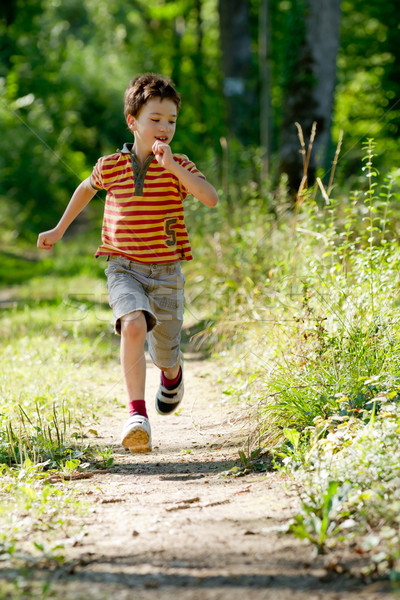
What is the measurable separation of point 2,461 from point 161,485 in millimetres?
874

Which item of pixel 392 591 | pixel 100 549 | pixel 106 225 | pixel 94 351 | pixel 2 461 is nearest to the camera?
pixel 392 591

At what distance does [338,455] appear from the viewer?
9.36 feet

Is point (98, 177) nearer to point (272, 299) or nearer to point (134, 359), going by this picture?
point (134, 359)

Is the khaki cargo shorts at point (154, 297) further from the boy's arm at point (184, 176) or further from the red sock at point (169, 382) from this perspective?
the boy's arm at point (184, 176)

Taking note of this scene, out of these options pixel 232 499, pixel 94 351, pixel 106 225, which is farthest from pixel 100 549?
pixel 94 351

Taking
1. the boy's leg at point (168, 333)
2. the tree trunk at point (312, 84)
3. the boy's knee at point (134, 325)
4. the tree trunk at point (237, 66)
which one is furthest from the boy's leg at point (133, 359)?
the tree trunk at point (237, 66)

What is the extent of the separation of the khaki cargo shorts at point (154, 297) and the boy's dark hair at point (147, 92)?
0.84 metres

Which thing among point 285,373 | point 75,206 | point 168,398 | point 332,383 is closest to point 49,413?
point 168,398

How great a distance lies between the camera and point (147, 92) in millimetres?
3912

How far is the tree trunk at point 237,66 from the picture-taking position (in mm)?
14555

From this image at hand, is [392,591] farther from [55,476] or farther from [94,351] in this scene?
[94,351]

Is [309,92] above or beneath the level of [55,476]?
above

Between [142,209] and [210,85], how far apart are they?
24251mm

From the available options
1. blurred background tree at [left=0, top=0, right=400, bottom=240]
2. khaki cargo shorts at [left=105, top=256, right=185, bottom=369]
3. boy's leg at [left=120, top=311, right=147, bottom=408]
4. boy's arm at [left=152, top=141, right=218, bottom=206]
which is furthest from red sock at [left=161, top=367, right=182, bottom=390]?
blurred background tree at [left=0, top=0, right=400, bottom=240]
